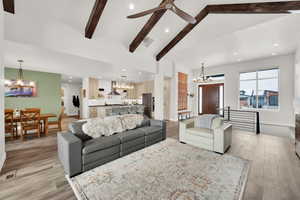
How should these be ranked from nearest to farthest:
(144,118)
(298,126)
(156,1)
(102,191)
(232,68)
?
(102,191) < (298,126) < (156,1) < (144,118) < (232,68)

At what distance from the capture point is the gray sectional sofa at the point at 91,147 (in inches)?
78.4

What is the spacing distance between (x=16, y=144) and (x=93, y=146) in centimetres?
305

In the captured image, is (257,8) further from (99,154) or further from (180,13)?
(99,154)

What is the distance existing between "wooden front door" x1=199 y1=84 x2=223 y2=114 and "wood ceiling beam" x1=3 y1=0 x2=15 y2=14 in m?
9.05

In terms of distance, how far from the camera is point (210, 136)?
118 inches

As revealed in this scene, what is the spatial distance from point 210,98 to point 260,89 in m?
2.58

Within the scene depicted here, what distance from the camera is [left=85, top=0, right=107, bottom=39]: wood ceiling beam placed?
9.21 feet

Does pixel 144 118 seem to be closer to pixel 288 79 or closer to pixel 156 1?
pixel 156 1

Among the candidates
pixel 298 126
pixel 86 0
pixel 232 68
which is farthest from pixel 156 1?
pixel 232 68

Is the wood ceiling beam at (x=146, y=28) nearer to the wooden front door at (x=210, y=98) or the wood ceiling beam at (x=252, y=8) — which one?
the wood ceiling beam at (x=252, y=8)

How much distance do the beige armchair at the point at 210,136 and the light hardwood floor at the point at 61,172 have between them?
0.41m

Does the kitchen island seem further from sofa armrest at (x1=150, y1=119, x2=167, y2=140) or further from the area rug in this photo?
the area rug

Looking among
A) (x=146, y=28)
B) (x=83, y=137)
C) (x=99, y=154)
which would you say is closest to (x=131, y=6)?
(x=146, y=28)

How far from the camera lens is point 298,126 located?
109 inches
